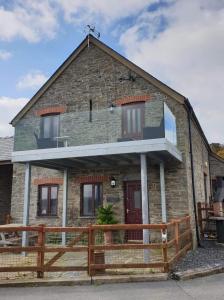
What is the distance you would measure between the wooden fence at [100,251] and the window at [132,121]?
3355 mm

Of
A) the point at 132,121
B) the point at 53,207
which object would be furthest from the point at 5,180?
the point at 132,121

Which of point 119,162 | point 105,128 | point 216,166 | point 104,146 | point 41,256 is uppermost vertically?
point 105,128

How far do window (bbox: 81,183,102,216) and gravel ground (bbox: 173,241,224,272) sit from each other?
4285 mm

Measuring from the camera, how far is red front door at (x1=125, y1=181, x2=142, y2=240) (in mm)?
12305

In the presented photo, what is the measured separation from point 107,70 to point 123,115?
343 centimetres

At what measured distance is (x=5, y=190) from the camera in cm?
1686

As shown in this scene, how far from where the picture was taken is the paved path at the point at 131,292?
6.11 metres

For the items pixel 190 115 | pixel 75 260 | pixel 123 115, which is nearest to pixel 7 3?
Result: pixel 123 115

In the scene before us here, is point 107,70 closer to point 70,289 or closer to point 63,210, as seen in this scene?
point 63,210

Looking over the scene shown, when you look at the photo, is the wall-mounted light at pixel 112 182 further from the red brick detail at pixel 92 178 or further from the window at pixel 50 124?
the window at pixel 50 124

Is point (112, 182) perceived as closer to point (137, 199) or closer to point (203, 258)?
point (137, 199)

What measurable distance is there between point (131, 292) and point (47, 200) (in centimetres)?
819

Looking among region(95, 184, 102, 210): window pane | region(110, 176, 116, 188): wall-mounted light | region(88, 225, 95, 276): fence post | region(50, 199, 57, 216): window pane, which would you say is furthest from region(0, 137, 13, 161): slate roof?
region(88, 225, 95, 276): fence post

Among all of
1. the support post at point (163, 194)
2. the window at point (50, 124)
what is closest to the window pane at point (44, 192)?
the window at point (50, 124)
